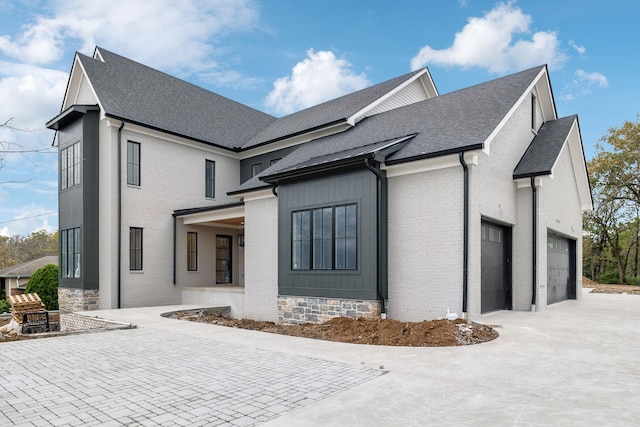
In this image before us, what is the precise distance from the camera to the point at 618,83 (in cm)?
2078

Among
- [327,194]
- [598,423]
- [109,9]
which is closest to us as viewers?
[598,423]

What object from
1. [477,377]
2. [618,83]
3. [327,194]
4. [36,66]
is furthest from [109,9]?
[618,83]

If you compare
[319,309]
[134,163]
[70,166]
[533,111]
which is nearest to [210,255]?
[134,163]

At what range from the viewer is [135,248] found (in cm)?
1531

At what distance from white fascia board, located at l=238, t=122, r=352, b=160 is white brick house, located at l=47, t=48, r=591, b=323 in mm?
59

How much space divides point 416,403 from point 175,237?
13683 millimetres

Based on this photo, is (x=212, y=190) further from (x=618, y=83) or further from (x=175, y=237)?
(x=618, y=83)

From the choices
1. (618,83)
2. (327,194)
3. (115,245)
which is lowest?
(115,245)

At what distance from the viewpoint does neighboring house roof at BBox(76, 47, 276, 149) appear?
51.4ft

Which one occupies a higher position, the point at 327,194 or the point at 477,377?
the point at 327,194

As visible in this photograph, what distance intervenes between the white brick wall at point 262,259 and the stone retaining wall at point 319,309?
2.51 ft

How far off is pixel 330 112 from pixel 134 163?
7.58 metres

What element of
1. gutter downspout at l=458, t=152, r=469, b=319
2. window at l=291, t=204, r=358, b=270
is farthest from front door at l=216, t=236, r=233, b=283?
gutter downspout at l=458, t=152, r=469, b=319

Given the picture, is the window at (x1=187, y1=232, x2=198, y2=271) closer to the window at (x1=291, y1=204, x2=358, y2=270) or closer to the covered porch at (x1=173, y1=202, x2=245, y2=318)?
the covered porch at (x1=173, y1=202, x2=245, y2=318)
